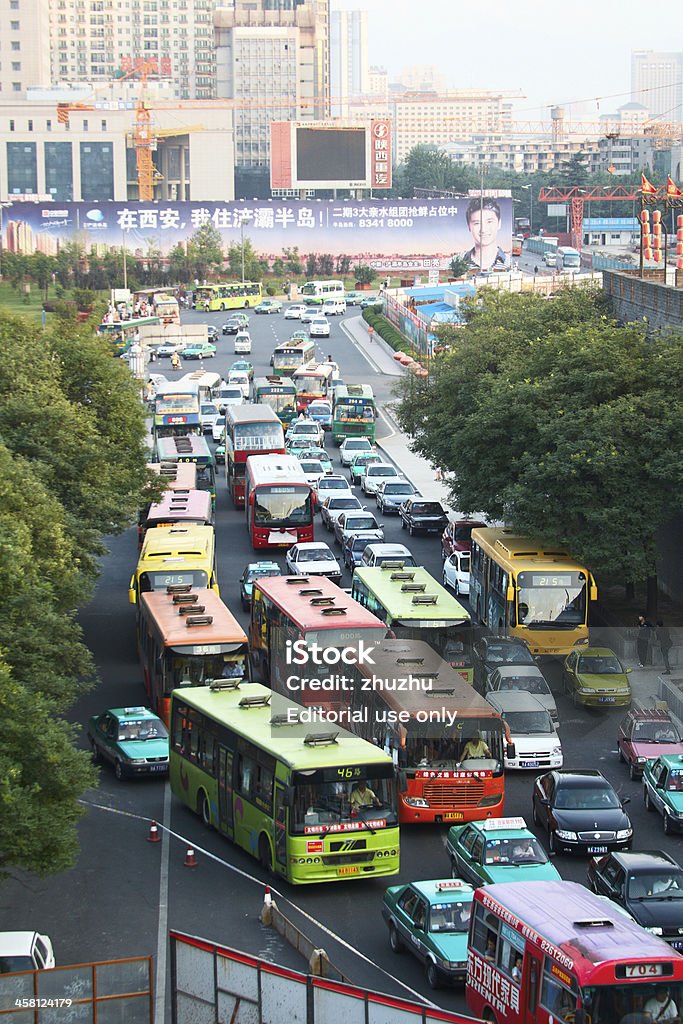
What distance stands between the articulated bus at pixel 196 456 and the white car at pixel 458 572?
11.3 metres

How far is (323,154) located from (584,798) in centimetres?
14478

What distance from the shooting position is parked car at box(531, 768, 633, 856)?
73.3 ft

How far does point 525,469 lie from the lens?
36.5 metres

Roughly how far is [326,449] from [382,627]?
122ft

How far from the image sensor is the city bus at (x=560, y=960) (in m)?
14.2

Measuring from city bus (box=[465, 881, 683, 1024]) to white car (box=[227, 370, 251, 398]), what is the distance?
60462 mm

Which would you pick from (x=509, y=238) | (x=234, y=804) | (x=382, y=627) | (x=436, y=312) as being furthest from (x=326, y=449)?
(x=509, y=238)

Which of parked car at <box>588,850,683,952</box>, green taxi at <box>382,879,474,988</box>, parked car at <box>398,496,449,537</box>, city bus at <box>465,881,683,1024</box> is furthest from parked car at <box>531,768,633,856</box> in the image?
parked car at <box>398,496,449,537</box>

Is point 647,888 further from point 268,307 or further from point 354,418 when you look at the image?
point 268,307

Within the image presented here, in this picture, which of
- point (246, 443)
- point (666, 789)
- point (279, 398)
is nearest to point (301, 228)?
point (279, 398)

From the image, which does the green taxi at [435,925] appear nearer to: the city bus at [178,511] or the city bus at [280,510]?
the city bus at [178,511]

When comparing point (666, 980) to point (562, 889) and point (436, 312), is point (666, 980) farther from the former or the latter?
point (436, 312)

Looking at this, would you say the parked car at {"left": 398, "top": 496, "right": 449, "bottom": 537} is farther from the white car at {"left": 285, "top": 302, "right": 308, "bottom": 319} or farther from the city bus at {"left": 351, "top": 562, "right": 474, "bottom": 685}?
the white car at {"left": 285, "top": 302, "right": 308, "bottom": 319}

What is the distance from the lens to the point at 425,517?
46781 millimetres
